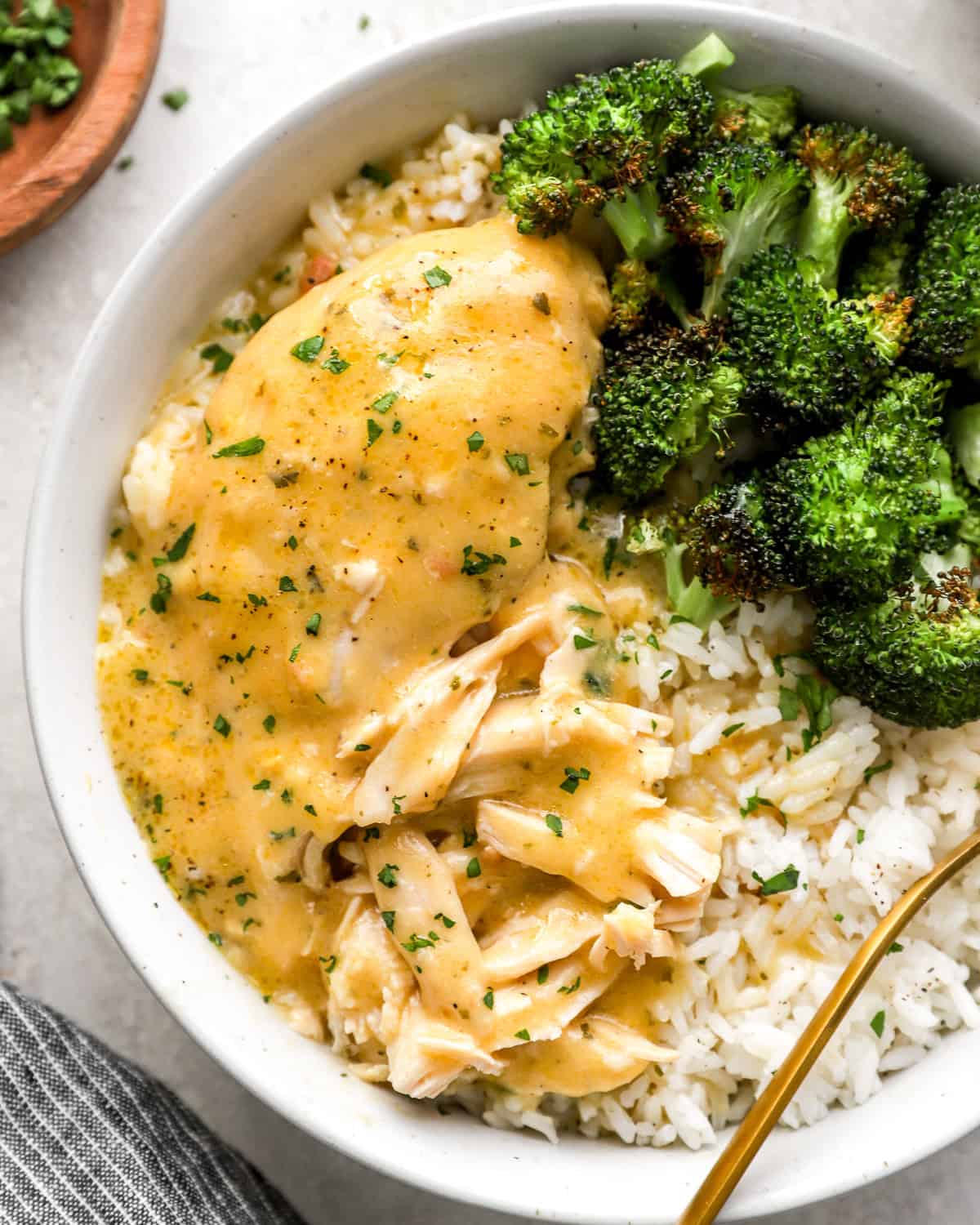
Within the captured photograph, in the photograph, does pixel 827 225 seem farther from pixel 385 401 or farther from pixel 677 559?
pixel 385 401

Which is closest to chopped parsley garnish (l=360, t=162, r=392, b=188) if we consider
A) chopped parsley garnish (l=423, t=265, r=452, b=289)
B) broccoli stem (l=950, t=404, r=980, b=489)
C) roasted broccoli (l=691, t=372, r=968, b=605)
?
chopped parsley garnish (l=423, t=265, r=452, b=289)

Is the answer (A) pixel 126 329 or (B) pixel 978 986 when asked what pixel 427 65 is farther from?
(B) pixel 978 986

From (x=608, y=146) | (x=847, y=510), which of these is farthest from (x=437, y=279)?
(x=847, y=510)

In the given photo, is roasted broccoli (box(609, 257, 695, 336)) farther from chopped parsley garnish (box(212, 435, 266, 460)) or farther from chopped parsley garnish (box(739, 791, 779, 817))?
chopped parsley garnish (box(739, 791, 779, 817))

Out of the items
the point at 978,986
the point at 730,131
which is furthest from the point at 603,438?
the point at 978,986

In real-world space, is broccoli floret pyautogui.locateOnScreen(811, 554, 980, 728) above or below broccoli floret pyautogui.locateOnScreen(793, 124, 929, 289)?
below

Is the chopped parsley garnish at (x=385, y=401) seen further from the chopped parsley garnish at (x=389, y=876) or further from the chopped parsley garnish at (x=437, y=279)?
the chopped parsley garnish at (x=389, y=876)

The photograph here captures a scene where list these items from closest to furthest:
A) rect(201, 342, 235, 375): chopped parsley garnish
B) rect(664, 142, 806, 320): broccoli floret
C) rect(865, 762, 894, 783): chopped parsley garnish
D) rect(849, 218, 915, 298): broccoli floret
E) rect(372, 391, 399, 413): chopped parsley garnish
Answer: rect(372, 391, 399, 413): chopped parsley garnish
rect(664, 142, 806, 320): broccoli floret
rect(849, 218, 915, 298): broccoli floret
rect(865, 762, 894, 783): chopped parsley garnish
rect(201, 342, 235, 375): chopped parsley garnish
